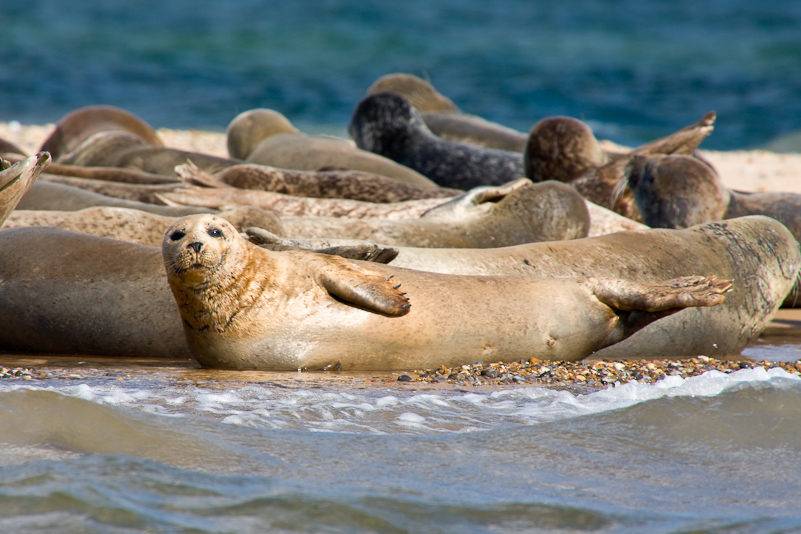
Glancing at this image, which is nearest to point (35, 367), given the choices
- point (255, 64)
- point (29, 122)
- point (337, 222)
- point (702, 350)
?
point (337, 222)

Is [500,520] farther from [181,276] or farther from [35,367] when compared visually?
[35,367]

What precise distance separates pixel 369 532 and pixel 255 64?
29682mm

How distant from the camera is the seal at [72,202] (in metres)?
5.94

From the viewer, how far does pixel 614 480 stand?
7.35 ft

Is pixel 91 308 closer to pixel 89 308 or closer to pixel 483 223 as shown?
pixel 89 308

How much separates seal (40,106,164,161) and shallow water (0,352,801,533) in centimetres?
736

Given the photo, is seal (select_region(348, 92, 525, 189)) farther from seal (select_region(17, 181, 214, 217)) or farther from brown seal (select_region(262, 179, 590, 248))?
seal (select_region(17, 181, 214, 217))

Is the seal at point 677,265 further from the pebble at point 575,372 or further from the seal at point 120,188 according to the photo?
the seal at point 120,188

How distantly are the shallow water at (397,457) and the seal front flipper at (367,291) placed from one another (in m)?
0.47

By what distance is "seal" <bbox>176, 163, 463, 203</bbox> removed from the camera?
22.7 ft

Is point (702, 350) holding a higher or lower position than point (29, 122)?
lower

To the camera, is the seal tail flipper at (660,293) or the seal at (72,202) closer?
the seal tail flipper at (660,293)

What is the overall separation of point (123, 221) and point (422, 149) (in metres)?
4.51

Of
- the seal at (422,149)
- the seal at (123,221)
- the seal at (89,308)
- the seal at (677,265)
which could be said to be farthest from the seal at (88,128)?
the seal at (677,265)
